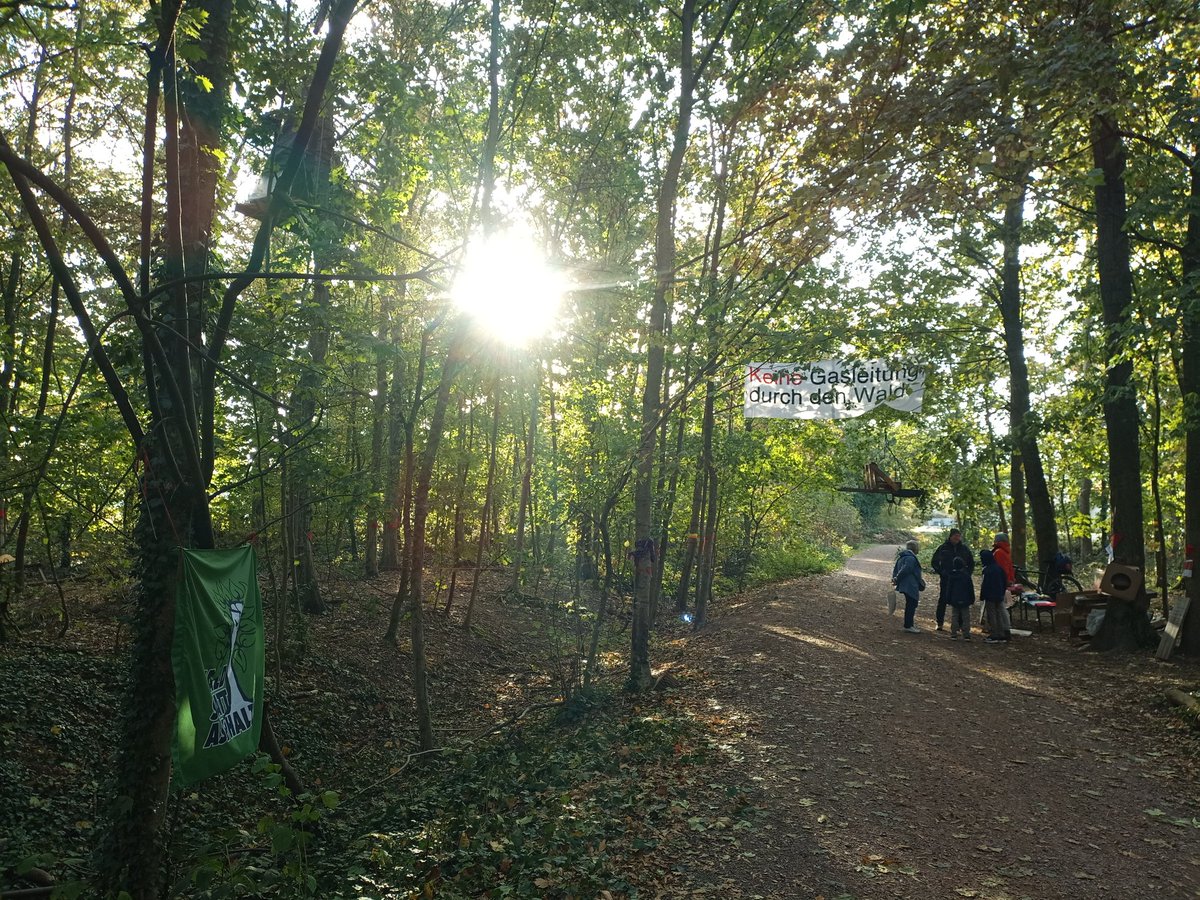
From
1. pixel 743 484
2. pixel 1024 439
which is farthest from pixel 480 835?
pixel 743 484

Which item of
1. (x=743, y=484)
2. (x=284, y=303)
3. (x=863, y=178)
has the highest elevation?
(x=863, y=178)

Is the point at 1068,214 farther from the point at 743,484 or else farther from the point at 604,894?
the point at 604,894

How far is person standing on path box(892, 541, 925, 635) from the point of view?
1319 cm

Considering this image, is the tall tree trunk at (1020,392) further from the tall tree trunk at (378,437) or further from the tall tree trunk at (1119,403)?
Answer: the tall tree trunk at (378,437)

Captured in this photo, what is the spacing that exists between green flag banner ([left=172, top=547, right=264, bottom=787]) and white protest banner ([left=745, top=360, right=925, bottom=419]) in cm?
954

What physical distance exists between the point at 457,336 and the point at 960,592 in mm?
9522

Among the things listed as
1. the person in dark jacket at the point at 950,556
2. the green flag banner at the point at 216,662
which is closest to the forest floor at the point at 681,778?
the green flag banner at the point at 216,662

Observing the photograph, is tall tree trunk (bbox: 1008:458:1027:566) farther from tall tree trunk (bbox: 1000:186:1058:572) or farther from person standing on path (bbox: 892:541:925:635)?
person standing on path (bbox: 892:541:925:635)

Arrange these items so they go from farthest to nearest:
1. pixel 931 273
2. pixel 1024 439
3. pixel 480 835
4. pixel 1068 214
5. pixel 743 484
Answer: pixel 743 484, pixel 931 273, pixel 1068 214, pixel 1024 439, pixel 480 835

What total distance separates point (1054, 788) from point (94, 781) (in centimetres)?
913

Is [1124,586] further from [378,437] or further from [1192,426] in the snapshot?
[378,437]

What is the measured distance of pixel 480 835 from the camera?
6156mm

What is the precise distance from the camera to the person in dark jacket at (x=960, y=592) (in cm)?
1233

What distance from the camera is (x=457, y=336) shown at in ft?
29.2
